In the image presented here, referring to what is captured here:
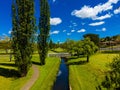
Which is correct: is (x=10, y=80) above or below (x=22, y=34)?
below

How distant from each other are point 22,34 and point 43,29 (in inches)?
770

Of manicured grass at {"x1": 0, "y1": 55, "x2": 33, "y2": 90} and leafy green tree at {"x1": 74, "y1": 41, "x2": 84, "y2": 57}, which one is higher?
leafy green tree at {"x1": 74, "y1": 41, "x2": 84, "y2": 57}

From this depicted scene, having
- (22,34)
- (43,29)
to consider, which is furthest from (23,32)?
(43,29)

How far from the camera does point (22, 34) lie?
4162cm

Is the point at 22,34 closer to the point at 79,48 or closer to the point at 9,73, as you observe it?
the point at 9,73

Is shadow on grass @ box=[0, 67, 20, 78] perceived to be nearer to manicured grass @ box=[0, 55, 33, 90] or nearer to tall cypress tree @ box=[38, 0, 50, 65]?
manicured grass @ box=[0, 55, 33, 90]

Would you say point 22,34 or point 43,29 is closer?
point 22,34

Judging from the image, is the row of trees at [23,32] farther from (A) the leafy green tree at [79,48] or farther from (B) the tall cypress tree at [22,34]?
(A) the leafy green tree at [79,48]

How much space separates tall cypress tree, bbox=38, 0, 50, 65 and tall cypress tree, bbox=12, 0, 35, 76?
17.5m

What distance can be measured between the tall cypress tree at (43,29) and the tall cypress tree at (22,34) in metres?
17.5

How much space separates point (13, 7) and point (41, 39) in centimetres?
1996

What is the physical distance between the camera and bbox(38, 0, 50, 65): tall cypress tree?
6041 centimetres

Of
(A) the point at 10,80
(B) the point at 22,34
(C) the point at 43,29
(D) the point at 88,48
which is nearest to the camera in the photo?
(A) the point at 10,80

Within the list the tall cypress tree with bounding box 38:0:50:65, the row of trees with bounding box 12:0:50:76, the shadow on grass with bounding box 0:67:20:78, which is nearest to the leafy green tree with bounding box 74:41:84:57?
the tall cypress tree with bounding box 38:0:50:65
